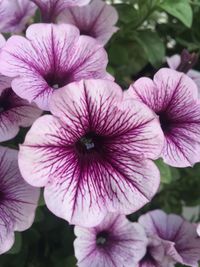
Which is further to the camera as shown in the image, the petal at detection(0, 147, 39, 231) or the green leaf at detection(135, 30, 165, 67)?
the green leaf at detection(135, 30, 165, 67)

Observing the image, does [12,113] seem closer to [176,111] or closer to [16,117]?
[16,117]

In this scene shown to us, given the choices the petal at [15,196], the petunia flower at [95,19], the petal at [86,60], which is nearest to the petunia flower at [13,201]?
the petal at [15,196]

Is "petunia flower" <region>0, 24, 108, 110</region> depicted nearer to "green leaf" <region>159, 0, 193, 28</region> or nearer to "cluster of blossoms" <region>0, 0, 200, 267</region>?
"cluster of blossoms" <region>0, 0, 200, 267</region>

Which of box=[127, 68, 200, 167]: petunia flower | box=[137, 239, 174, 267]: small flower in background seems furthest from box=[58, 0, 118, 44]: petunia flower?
box=[137, 239, 174, 267]: small flower in background

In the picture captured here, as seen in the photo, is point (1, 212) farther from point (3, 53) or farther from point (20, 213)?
point (3, 53)

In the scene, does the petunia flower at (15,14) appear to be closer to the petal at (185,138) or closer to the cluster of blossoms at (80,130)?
the cluster of blossoms at (80,130)

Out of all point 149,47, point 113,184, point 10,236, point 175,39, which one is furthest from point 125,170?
point 175,39
